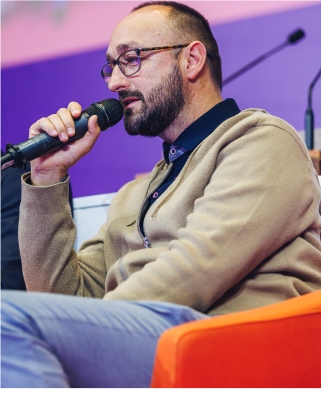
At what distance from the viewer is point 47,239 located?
4.01 ft

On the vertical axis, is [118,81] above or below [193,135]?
above

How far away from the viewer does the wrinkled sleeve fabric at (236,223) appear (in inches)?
31.2

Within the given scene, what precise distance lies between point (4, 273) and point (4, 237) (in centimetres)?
13

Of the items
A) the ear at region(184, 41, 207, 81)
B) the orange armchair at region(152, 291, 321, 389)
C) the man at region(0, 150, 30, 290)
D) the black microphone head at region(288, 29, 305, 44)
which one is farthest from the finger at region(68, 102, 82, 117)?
the black microphone head at region(288, 29, 305, 44)

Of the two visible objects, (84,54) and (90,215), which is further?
(84,54)

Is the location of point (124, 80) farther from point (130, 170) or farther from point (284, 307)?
point (130, 170)

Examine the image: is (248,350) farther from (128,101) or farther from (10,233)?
(10,233)

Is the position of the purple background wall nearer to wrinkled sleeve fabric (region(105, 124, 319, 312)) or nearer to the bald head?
the bald head

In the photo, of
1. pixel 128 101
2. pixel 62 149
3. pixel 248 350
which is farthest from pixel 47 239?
pixel 248 350

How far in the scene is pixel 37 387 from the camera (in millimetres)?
569

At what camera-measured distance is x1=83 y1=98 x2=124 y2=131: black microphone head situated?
1269 millimetres

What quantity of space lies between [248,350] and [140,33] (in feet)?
3.54

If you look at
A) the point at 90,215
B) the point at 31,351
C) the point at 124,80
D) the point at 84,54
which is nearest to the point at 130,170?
the point at 90,215

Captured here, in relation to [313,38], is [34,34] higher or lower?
higher
